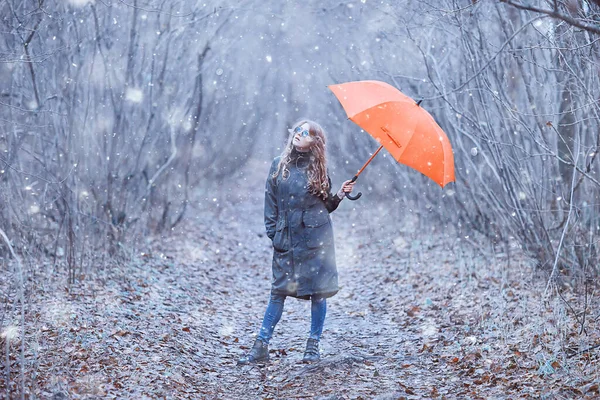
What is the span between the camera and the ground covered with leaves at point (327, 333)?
4.19 m

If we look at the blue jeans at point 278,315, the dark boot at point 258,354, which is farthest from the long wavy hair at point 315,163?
the dark boot at point 258,354

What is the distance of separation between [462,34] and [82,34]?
14.9 feet

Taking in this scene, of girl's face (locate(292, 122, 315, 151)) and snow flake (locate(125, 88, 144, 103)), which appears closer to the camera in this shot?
girl's face (locate(292, 122, 315, 151))

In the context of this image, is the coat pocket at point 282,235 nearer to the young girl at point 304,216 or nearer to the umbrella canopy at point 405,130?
the young girl at point 304,216

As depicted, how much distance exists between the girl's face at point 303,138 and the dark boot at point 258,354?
1.71 metres

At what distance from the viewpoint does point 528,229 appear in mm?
6395

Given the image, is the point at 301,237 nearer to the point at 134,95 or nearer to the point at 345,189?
the point at 345,189

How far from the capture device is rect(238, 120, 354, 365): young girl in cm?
476

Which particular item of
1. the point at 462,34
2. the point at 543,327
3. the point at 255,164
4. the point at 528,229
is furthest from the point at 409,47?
the point at 255,164

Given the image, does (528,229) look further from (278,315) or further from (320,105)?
(320,105)

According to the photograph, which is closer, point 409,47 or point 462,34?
point 462,34

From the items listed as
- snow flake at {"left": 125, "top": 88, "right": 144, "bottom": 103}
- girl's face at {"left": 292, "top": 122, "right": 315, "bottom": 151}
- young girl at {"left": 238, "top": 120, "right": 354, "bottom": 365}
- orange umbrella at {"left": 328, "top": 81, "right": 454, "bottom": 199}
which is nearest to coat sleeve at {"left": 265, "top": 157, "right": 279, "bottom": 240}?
young girl at {"left": 238, "top": 120, "right": 354, "bottom": 365}

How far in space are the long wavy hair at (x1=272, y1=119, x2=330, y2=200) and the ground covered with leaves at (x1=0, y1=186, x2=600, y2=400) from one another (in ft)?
4.82

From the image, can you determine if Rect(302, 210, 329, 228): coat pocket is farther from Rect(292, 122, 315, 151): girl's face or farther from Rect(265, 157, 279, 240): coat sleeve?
Rect(292, 122, 315, 151): girl's face
